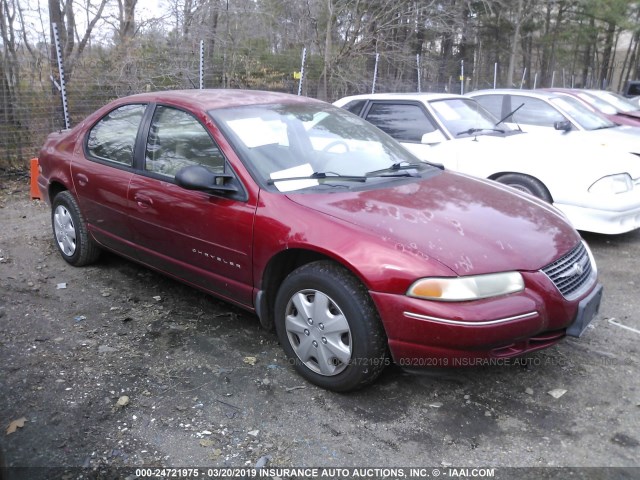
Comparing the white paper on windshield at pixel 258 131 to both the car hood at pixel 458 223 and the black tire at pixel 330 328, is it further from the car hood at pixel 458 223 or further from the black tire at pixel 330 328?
the black tire at pixel 330 328

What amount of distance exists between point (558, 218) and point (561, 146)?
9.51ft

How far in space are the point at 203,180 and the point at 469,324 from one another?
1.73 m

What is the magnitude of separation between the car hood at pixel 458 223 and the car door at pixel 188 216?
0.48 metres

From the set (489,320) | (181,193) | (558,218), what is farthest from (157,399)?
(558,218)

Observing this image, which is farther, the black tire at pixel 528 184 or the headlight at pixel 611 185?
the black tire at pixel 528 184

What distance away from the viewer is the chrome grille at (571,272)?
2900mm

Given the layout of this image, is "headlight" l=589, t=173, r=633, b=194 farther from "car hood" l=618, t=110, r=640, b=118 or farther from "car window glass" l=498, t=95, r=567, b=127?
"car hood" l=618, t=110, r=640, b=118

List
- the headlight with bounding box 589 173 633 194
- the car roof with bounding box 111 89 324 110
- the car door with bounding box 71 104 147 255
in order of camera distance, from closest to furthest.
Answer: the car roof with bounding box 111 89 324 110 → the car door with bounding box 71 104 147 255 → the headlight with bounding box 589 173 633 194

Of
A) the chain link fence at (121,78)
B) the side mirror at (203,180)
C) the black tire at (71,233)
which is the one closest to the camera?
the side mirror at (203,180)

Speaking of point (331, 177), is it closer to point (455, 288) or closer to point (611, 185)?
point (455, 288)

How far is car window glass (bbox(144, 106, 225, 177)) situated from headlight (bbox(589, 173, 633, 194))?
3.99m

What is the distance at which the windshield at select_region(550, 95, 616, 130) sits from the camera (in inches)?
332

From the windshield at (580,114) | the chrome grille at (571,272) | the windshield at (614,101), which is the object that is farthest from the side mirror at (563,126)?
the windshield at (614,101)

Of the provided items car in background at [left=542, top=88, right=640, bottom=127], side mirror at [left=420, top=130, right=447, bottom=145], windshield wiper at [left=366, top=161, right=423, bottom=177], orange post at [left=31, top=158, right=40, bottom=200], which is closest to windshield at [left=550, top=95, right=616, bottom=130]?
car in background at [left=542, top=88, right=640, bottom=127]
